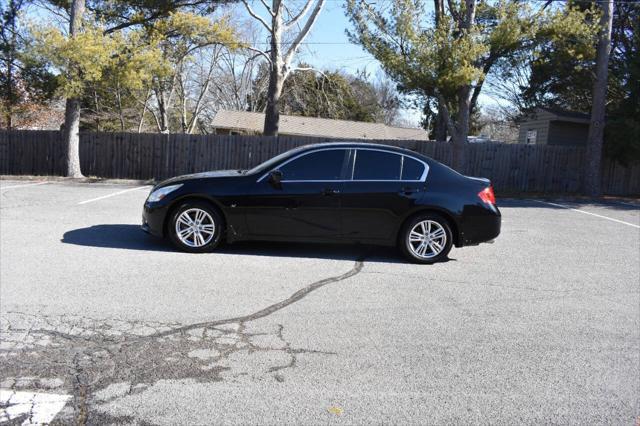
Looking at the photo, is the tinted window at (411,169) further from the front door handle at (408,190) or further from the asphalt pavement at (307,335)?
the asphalt pavement at (307,335)

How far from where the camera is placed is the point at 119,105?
32.5 m

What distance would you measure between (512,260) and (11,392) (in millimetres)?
6504

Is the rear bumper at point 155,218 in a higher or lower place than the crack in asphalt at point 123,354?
higher

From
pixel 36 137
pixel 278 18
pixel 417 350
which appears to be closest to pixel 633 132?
pixel 278 18

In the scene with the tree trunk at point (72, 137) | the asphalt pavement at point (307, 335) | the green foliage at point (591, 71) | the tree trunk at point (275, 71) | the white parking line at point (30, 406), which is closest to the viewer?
the white parking line at point (30, 406)

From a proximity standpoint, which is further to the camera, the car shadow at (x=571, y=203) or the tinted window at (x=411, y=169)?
→ the car shadow at (x=571, y=203)

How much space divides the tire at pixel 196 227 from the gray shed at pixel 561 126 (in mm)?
20945

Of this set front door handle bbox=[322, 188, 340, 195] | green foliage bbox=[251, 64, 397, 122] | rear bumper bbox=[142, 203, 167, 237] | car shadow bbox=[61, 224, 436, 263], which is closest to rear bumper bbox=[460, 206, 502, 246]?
car shadow bbox=[61, 224, 436, 263]

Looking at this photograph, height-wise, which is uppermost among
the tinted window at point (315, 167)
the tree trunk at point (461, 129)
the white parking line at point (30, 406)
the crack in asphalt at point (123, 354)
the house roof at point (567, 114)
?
the house roof at point (567, 114)

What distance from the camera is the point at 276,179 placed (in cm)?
741

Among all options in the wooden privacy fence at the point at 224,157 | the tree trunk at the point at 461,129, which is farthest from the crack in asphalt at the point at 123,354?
the wooden privacy fence at the point at 224,157

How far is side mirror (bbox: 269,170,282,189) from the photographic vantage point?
7.42m

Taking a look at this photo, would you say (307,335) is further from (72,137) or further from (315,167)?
(72,137)

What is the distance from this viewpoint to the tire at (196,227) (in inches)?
292
